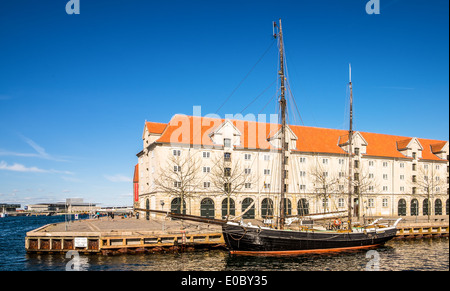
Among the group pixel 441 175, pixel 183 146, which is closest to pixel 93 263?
pixel 183 146

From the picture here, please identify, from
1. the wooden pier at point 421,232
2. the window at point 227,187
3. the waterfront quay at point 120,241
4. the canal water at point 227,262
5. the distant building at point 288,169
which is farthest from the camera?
the distant building at point 288,169

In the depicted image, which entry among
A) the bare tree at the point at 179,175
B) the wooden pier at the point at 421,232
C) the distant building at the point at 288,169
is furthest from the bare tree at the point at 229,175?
the wooden pier at the point at 421,232

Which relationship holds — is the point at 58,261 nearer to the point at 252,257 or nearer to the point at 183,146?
the point at 252,257

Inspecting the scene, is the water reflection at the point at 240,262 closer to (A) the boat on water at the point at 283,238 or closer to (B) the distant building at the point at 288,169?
(A) the boat on water at the point at 283,238

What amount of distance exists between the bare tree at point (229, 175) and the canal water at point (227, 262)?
21.2 metres

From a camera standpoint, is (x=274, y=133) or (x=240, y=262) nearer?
(x=240, y=262)

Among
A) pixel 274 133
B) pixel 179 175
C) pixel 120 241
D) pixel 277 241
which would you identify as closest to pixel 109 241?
pixel 120 241

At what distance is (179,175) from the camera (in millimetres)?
59906

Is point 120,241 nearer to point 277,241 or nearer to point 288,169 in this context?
→ point 277,241

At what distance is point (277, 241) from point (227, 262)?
6.56 m

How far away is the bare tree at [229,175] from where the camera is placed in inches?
2365
